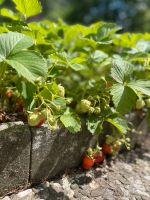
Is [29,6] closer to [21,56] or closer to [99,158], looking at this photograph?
[21,56]

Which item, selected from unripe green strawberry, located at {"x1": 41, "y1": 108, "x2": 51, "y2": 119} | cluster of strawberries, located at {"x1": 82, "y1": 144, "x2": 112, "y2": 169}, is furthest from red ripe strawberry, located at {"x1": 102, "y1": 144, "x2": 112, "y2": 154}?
unripe green strawberry, located at {"x1": 41, "y1": 108, "x2": 51, "y2": 119}

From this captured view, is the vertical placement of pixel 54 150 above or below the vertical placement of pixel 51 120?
below

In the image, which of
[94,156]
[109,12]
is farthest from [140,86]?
[109,12]

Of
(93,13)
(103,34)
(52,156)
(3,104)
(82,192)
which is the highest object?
(93,13)

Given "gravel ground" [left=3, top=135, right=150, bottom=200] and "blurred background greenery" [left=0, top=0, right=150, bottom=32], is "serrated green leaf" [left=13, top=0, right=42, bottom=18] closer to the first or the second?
"gravel ground" [left=3, top=135, right=150, bottom=200]

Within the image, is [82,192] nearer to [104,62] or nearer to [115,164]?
[115,164]

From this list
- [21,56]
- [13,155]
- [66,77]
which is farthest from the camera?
[66,77]

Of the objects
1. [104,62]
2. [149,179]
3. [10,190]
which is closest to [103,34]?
[104,62]

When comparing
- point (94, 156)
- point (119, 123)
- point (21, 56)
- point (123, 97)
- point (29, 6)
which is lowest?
point (94, 156)
